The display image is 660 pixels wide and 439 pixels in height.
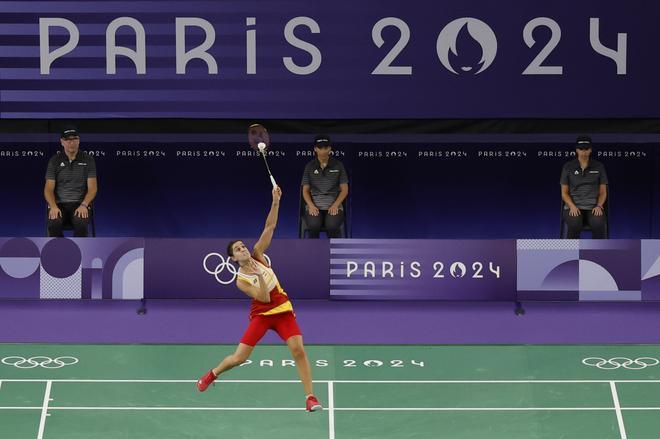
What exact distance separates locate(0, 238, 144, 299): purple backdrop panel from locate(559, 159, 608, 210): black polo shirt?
16.3 feet

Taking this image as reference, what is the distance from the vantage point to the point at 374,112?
13.9 metres

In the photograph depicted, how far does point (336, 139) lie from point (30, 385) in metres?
6.23

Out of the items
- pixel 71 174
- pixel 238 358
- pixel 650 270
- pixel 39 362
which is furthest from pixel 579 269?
pixel 71 174

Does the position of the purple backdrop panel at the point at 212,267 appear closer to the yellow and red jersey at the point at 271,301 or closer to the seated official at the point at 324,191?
the seated official at the point at 324,191

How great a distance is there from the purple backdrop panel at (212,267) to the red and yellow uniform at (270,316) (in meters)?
3.09

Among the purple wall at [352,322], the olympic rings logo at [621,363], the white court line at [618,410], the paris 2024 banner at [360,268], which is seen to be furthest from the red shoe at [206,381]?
the olympic rings logo at [621,363]

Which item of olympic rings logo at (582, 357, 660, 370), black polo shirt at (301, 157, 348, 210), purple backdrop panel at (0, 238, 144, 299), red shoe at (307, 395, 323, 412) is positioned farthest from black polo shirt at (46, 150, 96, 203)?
olympic rings logo at (582, 357, 660, 370)

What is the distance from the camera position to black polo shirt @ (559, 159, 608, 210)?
1364 cm

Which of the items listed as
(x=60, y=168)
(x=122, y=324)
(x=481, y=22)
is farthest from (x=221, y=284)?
(x=481, y=22)

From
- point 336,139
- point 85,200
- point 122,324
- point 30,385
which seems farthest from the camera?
point 336,139

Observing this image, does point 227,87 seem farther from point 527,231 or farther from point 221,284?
point 527,231

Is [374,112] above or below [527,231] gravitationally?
above

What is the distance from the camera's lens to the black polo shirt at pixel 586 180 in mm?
13641

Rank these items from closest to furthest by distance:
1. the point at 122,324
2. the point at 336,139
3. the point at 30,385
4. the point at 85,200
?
the point at 30,385
the point at 122,324
the point at 85,200
the point at 336,139
